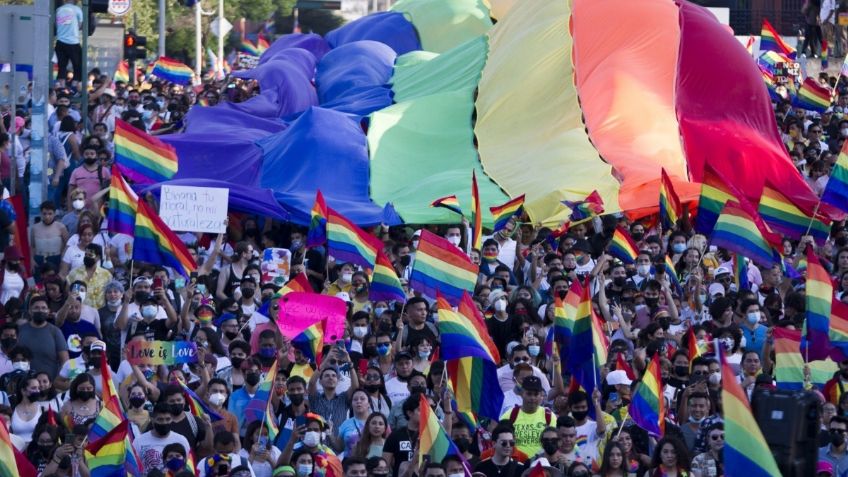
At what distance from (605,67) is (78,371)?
10471 mm

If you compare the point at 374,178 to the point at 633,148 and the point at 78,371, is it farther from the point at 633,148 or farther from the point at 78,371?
the point at 78,371

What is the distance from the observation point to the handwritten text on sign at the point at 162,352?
15.5 metres

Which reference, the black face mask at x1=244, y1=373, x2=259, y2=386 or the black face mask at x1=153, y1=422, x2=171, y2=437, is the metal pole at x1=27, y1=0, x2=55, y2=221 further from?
the black face mask at x1=153, y1=422, x2=171, y2=437

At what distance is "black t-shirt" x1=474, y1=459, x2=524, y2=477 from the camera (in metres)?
13.4

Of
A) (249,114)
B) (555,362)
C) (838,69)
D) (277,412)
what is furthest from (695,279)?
(838,69)

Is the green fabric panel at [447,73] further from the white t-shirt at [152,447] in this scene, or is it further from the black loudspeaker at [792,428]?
the black loudspeaker at [792,428]

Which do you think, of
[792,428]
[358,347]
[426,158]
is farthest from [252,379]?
[426,158]

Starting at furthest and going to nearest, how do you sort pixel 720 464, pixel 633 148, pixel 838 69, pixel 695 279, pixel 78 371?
pixel 838 69 < pixel 633 148 < pixel 695 279 < pixel 78 371 < pixel 720 464

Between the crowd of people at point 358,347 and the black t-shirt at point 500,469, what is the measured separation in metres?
0.01

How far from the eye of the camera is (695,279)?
1909 centimetres

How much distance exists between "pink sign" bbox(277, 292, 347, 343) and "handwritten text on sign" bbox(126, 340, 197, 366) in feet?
2.50

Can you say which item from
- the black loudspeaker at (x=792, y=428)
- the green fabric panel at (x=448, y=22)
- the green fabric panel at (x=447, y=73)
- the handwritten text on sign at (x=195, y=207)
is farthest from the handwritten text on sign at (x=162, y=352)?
the green fabric panel at (x=448, y=22)

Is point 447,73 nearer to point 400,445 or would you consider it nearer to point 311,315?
point 311,315

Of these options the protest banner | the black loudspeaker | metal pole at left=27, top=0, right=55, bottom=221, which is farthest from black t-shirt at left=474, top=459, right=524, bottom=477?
metal pole at left=27, top=0, right=55, bottom=221
